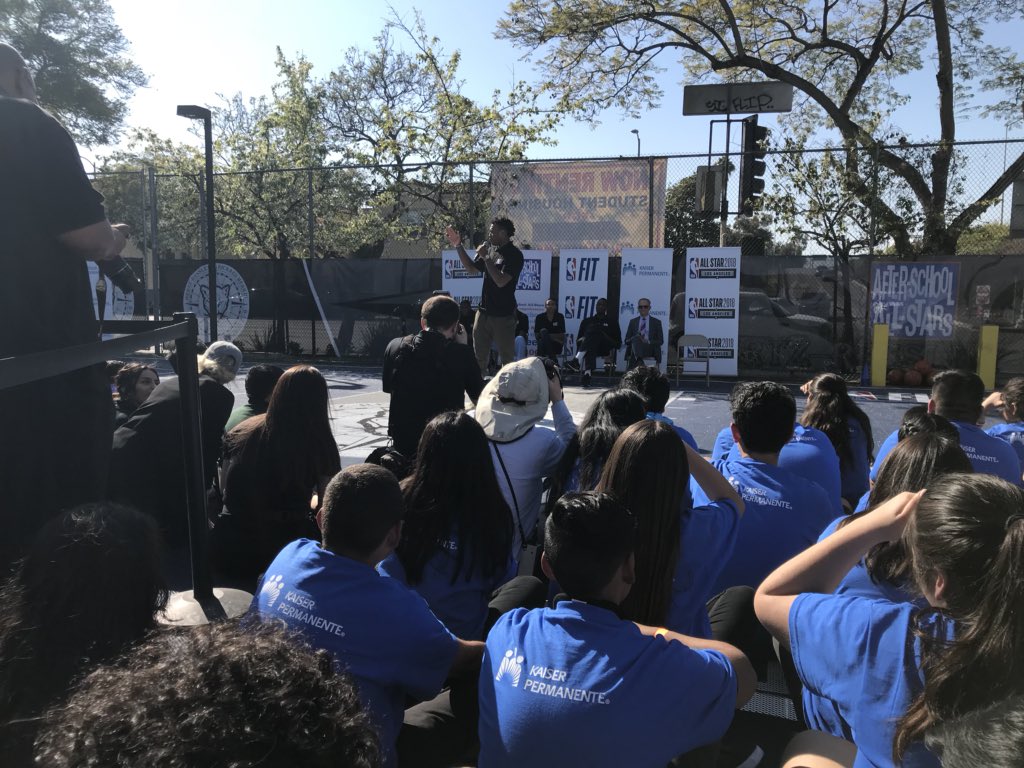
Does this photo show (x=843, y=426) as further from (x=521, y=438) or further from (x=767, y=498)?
(x=521, y=438)

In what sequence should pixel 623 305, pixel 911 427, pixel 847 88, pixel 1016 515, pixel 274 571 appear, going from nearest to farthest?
pixel 1016 515 < pixel 274 571 < pixel 911 427 < pixel 623 305 < pixel 847 88

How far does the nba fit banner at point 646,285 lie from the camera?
13.5m

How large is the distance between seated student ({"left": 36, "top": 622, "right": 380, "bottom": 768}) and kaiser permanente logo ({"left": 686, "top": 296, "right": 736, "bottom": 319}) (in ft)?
42.7

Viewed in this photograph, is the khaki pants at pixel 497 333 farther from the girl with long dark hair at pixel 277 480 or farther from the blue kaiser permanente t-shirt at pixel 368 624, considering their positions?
the blue kaiser permanente t-shirt at pixel 368 624

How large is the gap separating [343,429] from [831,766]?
712 cm

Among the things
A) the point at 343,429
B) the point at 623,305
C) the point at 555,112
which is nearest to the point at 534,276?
the point at 623,305

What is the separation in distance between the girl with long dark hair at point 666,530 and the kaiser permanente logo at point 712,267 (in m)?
11.2

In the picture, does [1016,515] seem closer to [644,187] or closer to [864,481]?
[864,481]

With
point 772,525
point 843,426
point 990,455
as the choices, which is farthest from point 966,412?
point 772,525

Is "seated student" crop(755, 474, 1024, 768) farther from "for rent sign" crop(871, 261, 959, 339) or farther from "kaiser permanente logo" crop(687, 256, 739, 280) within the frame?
"for rent sign" crop(871, 261, 959, 339)

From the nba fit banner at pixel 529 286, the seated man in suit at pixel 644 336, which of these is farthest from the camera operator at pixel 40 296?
the nba fit banner at pixel 529 286

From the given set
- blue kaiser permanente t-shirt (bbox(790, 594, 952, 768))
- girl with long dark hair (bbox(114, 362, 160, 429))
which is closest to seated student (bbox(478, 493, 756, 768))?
blue kaiser permanente t-shirt (bbox(790, 594, 952, 768))

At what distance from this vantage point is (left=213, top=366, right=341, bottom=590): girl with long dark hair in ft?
11.2

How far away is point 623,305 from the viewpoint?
13.8 metres
